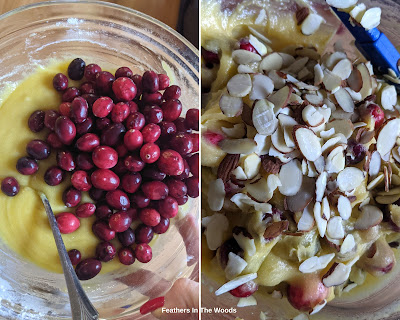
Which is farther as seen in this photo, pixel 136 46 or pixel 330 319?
pixel 330 319

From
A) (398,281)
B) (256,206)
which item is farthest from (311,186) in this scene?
(398,281)

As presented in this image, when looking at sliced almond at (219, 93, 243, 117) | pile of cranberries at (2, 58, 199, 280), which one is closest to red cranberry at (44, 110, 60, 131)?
pile of cranberries at (2, 58, 199, 280)

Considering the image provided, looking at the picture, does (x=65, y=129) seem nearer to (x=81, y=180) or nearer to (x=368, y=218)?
(x=81, y=180)

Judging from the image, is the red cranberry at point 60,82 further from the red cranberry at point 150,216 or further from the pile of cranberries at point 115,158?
the red cranberry at point 150,216

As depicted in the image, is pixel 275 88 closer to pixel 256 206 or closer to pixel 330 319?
pixel 256 206

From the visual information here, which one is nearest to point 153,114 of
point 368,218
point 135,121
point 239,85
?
point 135,121
